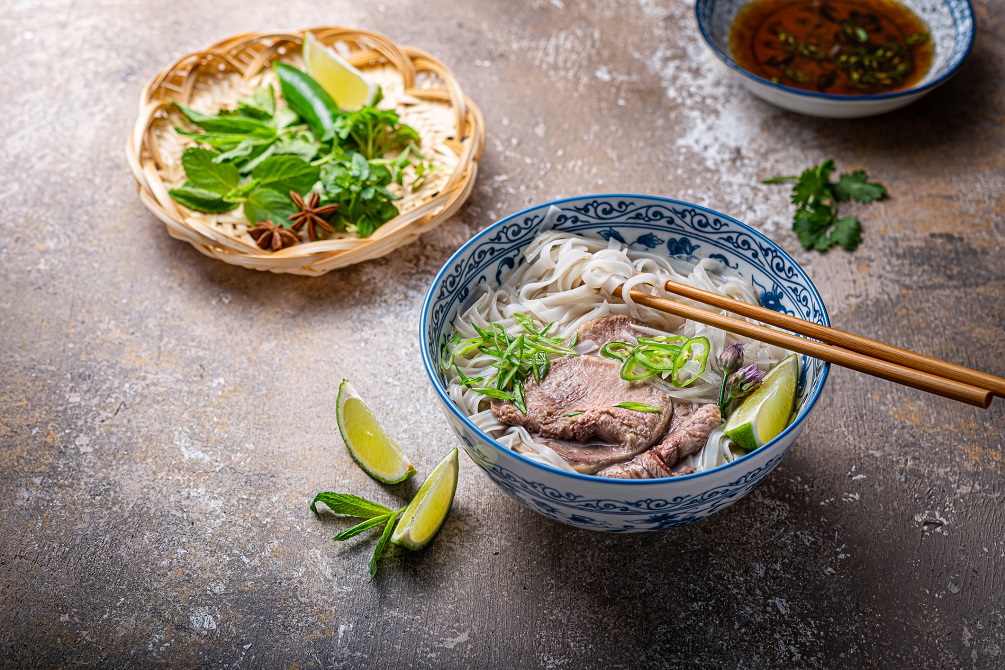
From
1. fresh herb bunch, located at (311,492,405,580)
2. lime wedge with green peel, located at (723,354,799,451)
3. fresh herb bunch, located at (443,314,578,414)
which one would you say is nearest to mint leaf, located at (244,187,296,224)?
fresh herb bunch, located at (443,314,578,414)

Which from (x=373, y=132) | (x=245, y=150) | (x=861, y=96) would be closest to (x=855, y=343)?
(x=861, y=96)

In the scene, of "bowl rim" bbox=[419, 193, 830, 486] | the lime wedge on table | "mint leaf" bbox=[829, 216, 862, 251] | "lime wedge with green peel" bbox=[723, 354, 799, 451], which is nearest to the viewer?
"bowl rim" bbox=[419, 193, 830, 486]

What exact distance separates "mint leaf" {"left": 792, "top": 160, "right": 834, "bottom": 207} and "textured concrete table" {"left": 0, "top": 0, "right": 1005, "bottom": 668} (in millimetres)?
99

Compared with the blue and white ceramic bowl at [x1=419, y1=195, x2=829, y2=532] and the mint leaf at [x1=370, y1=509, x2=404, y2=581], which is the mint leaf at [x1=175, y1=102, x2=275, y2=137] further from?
the mint leaf at [x1=370, y1=509, x2=404, y2=581]

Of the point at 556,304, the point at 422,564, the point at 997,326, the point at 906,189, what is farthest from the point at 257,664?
the point at 906,189

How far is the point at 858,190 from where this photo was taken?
2.75 metres

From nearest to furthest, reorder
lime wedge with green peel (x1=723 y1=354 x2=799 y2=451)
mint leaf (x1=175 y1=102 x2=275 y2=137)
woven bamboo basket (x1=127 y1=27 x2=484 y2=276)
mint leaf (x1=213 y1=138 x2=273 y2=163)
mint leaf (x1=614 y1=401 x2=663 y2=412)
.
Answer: lime wedge with green peel (x1=723 y1=354 x2=799 y2=451)
mint leaf (x1=614 y1=401 x2=663 y2=412)
woven bamboo basket (x1=127 y1=27 x2=484 y2=276)
mint leaf (x1=213 y1=138 x2=273 y2=163)
mint leaf (x1=175 y1=102 x2=275 y2=137)

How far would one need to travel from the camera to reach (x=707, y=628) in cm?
183

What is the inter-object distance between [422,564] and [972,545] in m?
1.34

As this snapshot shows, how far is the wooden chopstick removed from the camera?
1.63 meters

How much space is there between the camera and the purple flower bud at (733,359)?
1.95m

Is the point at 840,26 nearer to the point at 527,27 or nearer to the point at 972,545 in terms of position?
the point at 527,27

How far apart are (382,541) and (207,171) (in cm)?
143

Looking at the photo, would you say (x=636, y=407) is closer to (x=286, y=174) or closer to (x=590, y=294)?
(x=590, y=294)
